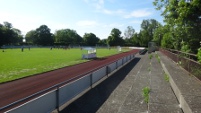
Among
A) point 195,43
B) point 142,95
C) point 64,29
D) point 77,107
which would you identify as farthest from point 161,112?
point 64,29

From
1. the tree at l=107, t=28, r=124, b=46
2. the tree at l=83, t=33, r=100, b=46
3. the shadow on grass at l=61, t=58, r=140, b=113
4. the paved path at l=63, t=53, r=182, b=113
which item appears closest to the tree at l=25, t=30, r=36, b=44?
the tree at l=83, t=33, r=100, b=46

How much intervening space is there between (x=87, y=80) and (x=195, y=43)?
29.1ft

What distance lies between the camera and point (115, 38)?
129625 mm

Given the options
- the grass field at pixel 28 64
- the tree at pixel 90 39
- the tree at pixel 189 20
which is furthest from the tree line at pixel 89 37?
the tree at pixel 189 20

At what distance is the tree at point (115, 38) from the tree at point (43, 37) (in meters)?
39.3

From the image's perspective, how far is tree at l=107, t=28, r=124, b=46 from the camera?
422 feet

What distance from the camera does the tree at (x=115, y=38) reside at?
129 m

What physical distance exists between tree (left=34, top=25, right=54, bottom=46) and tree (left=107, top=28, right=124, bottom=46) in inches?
1546

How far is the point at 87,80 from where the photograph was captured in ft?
34.8

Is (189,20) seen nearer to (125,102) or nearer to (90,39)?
(125,102)

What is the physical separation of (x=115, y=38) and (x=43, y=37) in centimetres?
4836

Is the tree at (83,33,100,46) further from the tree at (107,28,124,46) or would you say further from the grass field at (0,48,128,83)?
the grass field at (0,48,128,83)

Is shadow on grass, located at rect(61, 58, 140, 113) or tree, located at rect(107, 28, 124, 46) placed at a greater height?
tree, located at rect(107, 28, 124, 46)

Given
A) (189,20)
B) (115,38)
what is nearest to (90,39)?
(115,38)
